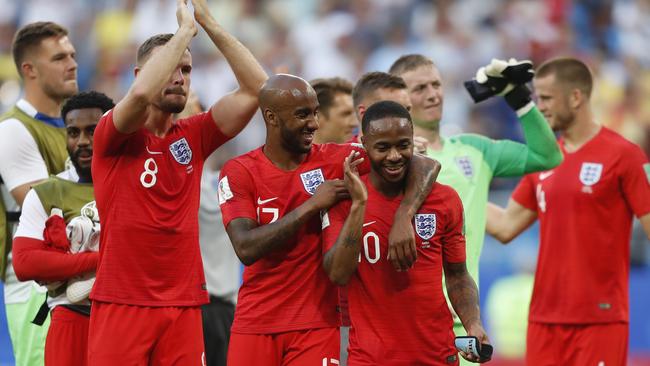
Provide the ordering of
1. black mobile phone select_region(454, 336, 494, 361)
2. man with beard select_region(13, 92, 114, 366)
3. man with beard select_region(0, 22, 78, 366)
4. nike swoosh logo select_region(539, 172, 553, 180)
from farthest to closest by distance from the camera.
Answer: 1. nike swoosh logo select_region(539, 172, 553, 180)
2. man with beard select_region(0, 22, 78, 366)
3. man with beard select_region(13, 92, 114, 366)
4. black mobile phone select_region(454, 336, 494, 361)

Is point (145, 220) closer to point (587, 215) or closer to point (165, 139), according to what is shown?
point (165, 139)

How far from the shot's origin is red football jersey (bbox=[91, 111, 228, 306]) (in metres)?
5.43

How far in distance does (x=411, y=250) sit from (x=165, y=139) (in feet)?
4.81

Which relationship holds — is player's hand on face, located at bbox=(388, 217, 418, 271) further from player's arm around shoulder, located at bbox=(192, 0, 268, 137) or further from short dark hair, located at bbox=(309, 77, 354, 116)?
short dark hair, located at bbox=(309, 77, 354, 116)

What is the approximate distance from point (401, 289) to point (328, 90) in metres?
3.05

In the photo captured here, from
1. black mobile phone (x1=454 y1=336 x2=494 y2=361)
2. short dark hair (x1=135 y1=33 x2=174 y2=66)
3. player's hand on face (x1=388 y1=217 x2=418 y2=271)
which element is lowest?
black mobile phone (x1=454 y1=336 x2=494 y2=361)

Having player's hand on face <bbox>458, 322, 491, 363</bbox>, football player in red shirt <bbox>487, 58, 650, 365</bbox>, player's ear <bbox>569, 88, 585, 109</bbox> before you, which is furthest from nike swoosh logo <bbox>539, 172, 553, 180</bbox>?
player's hand on face <bbox>458, 322, 491, 363</bbox>

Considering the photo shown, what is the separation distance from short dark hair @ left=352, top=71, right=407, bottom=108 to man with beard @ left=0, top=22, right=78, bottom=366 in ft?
6.68

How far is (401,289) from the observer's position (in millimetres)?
5242

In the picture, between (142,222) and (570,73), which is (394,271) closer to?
(142,222)

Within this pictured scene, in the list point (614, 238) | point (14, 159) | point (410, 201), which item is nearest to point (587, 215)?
point (614, 238)

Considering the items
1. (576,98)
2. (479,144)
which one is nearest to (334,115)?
(479,144)

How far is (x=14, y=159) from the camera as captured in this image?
6.95 meters

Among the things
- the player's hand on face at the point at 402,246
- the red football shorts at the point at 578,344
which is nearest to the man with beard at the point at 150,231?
the player's hand on face at the point at 402,246
